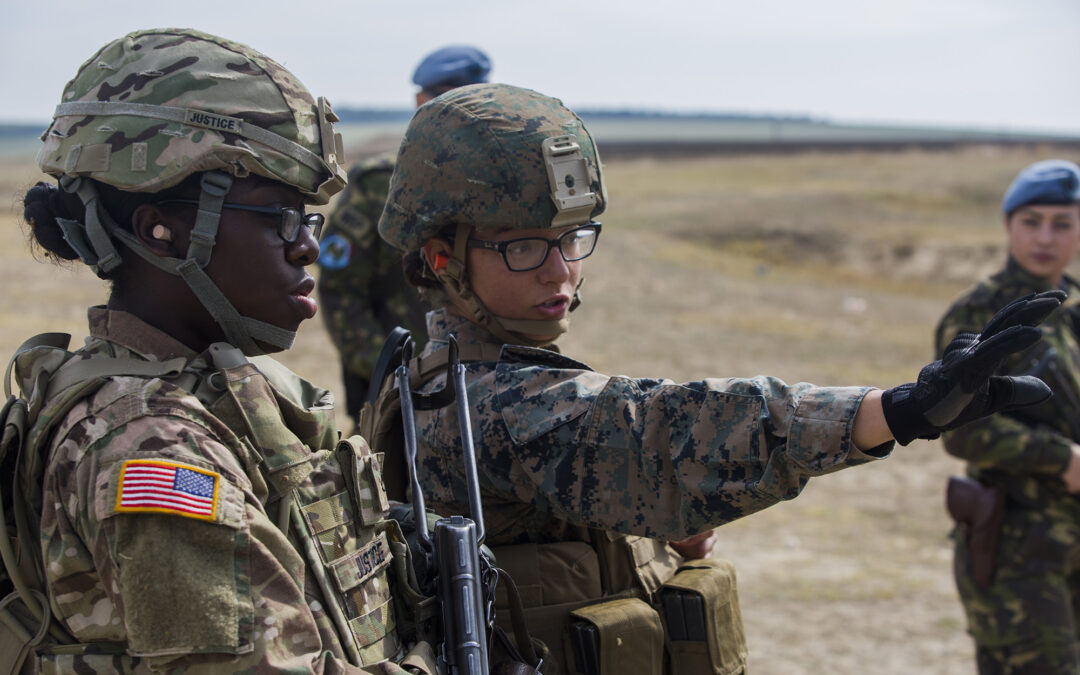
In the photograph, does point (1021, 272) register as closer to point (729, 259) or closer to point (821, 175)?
point (729, 259)

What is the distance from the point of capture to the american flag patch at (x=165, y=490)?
5.58ft

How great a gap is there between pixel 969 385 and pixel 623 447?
0.73 m

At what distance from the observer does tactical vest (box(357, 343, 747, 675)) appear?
2580 mm

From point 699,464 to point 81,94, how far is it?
142 cm

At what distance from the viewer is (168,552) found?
1716mm

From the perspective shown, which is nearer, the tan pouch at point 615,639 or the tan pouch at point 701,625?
the tan pouch at point 615,639

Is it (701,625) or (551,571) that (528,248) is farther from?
(701,625)

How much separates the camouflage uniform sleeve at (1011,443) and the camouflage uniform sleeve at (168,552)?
12.0 feet

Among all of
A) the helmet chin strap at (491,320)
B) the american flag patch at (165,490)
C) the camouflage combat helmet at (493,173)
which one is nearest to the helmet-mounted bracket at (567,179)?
the camouflage combat helmet at (493,173)

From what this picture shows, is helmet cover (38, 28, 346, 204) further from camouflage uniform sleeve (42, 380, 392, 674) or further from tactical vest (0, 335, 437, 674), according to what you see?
camouflage uniform sleeve (42, 380, 392, 674)

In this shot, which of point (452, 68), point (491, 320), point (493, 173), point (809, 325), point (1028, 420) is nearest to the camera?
point (493, 173)

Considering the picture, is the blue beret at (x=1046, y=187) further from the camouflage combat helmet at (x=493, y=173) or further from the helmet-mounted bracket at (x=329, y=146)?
the helmet-mounted bracket at (x=329, y=146)

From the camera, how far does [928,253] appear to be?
27.7 meters

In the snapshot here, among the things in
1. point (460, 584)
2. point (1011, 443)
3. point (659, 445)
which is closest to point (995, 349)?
point (659, 445)
